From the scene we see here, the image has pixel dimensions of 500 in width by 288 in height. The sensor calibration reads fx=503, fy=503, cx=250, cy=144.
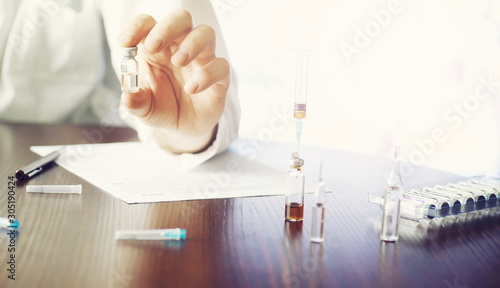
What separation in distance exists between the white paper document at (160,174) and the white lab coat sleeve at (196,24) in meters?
0.03

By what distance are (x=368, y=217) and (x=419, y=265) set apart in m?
0.21

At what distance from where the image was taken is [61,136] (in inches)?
58.6

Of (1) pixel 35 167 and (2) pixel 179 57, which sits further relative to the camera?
(1) pixel 35 167

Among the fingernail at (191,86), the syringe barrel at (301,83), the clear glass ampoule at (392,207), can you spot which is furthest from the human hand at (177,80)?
the clear glass ampoule at (392,207)

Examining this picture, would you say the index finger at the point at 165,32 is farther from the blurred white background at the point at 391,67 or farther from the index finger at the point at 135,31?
the blurred white background at the point at 391,67

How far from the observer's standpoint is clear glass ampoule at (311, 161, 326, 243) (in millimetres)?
745

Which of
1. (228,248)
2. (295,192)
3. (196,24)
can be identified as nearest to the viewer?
(228,248)

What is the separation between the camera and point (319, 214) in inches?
30.2

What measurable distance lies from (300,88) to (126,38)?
0.34m

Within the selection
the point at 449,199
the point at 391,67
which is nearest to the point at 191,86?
the point at 449,199

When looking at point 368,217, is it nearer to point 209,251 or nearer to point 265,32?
point 209,251

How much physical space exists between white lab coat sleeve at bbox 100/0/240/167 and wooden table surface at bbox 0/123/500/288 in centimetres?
34

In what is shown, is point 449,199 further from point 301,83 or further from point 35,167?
point 35,167

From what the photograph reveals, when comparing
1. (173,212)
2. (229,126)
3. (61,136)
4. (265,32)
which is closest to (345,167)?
(229,126)
